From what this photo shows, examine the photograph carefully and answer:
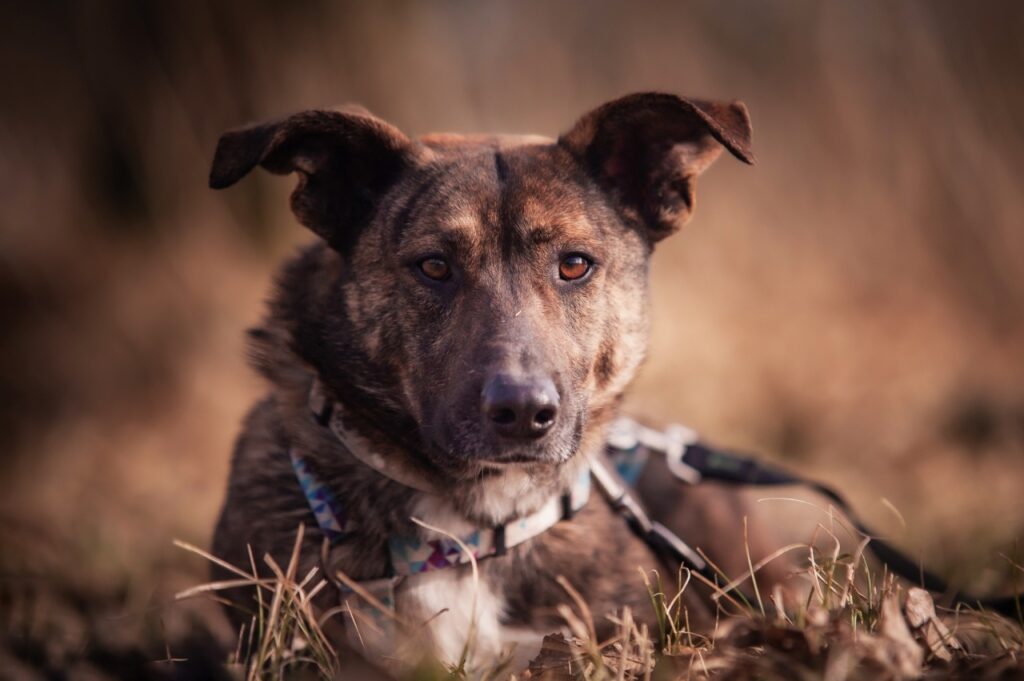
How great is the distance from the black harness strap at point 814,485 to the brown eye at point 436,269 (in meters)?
1.63

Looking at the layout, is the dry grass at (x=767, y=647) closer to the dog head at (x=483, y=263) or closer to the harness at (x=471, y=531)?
the harness at (x=471, y=531)

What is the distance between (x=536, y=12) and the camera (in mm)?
10078

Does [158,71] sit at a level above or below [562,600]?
above

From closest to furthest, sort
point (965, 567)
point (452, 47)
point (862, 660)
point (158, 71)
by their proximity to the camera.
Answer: point (862, 660) → point (965, 567) → point (158, 71) → point (452, 47)

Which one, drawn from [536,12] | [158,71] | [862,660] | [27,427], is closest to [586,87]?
[536,12]

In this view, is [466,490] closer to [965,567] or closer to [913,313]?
[965,567]

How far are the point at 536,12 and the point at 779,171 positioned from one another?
3468 millimetres

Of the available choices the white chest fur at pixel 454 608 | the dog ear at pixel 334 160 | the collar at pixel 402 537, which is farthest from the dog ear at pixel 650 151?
the white chest fur at pixel 454 608

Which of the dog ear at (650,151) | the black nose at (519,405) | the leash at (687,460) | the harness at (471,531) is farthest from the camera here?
the leash at (687,460)

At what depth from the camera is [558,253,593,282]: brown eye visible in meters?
2.94

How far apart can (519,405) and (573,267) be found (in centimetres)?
67

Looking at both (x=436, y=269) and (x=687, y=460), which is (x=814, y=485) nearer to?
(x=687, y=460)

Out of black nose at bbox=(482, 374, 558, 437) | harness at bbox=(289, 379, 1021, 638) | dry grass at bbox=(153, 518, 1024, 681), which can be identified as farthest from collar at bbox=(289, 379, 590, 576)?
black nose at bbox=(482, 374, 558, 437)

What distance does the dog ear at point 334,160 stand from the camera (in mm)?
2762
